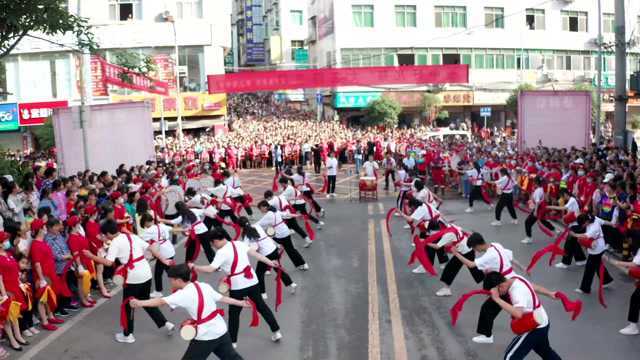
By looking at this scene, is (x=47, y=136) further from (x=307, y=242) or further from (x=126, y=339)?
(x=126, y=339)

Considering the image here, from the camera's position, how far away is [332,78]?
112 ft

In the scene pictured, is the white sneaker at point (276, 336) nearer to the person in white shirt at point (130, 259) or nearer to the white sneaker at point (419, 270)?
the person in white shirt at point (130, 259)

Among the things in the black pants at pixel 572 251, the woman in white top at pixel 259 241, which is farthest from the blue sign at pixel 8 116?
the black pants at pixel 572 251

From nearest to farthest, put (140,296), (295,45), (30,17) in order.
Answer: (140,296)
(30,17)
(295,45)

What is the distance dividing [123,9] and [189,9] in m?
4.03

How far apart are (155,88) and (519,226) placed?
58.1 ft

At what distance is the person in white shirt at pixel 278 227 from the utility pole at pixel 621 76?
43.2 ft

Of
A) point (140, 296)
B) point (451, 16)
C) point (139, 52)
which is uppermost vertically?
point (451, 16)

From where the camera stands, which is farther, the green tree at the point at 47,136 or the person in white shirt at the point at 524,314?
the green tree at the point at 47,136

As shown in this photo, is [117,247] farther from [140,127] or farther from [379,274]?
[140,127]

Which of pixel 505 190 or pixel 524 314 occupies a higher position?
pixel 505 190

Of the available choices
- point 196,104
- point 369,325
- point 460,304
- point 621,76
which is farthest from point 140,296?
point 196,104

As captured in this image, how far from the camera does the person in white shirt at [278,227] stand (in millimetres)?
11844

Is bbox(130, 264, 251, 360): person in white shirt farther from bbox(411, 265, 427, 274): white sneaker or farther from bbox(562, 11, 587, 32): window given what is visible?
bbox(562, 11, 587, 32): window
